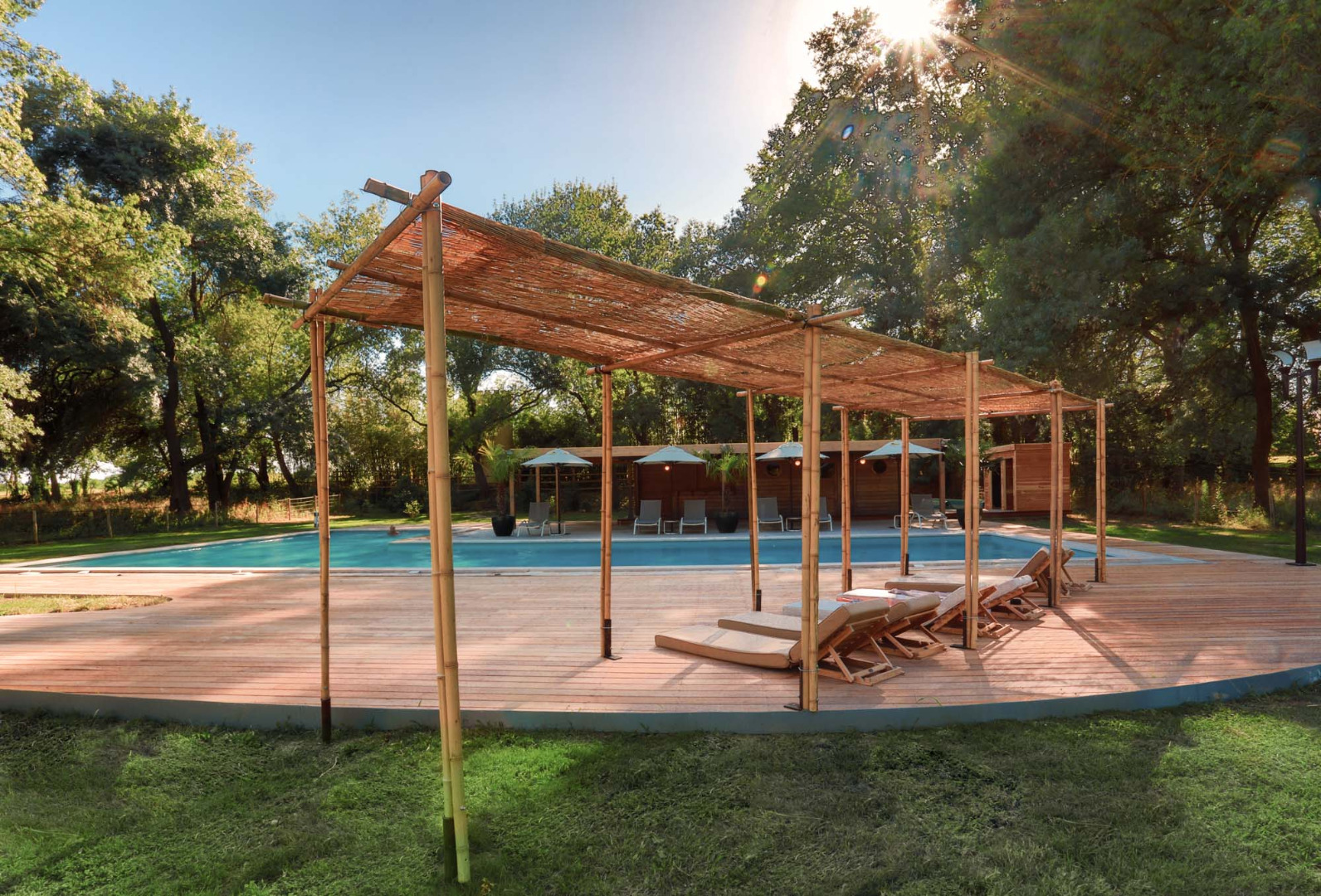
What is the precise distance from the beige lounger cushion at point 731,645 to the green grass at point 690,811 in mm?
913

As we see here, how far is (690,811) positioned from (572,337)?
283 cm

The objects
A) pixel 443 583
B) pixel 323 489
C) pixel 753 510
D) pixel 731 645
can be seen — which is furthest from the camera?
pixel 753 510

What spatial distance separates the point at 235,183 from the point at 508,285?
2703cm

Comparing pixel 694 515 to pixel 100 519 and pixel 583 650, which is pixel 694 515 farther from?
pixel 100 519

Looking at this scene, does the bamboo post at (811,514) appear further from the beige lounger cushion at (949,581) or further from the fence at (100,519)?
the fence at (100,519)

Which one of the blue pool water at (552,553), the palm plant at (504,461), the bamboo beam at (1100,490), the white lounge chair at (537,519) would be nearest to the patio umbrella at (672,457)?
the blue pool water at (552,553)

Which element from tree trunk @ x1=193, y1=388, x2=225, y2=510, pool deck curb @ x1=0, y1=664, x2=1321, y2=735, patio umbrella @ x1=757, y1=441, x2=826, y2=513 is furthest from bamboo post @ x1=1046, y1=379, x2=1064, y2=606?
tree trunk @ x1=193, y1=388, x2=225, y2=510

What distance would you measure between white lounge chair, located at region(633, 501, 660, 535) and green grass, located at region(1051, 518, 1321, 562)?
9.58 meters

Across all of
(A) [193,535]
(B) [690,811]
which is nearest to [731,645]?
(B) [690,811]

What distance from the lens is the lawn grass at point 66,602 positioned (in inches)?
287

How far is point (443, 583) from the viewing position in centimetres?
252

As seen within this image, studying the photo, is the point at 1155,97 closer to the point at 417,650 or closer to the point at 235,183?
the point at 417,650

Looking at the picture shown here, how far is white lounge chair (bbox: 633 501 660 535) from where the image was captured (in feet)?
57.1

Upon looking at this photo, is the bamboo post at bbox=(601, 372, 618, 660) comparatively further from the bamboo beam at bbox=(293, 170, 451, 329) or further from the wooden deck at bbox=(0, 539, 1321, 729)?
the bamboo beam at bbox=(293, 170, 451, 329)
